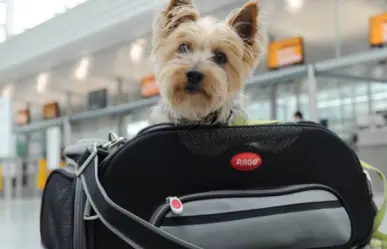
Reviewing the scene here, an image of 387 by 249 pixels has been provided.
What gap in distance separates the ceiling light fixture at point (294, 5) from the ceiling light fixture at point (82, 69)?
13.7 ft

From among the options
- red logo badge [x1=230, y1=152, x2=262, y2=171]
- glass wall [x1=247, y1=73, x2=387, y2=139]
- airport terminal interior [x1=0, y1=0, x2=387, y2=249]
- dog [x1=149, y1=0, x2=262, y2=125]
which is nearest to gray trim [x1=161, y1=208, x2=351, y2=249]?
red logo badge [x1=230, y1=152, x2=262, y2=171]

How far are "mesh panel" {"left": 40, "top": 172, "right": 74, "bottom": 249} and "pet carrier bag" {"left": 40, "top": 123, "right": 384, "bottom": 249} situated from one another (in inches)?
0.6

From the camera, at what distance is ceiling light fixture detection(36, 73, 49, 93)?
9.97m

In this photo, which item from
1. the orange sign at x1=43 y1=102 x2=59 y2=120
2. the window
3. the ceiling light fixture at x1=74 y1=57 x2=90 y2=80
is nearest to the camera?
the ceiling light fixture at x1=74 y1=57 x2=90 y2=80

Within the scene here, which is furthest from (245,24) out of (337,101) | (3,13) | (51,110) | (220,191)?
(3,13)

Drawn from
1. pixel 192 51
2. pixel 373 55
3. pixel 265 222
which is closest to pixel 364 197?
pixel 265 222

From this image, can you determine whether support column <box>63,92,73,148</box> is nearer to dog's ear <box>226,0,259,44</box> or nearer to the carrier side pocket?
dog's ear <box>226,0,259,44</box>

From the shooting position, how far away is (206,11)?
217 inches

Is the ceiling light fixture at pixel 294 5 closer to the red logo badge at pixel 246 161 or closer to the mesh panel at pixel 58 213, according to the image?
the mesh panel at pixel 58 213

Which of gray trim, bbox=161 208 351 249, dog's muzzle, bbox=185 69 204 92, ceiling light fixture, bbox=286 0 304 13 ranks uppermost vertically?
ceiling light fixture, bbox=286 0 304 13

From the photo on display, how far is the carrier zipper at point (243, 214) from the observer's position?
3.64 ft

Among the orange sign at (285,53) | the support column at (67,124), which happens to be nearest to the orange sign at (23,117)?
the support column at (67,124)

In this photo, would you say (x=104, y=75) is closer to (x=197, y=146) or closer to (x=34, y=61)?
(x=34, y=61)

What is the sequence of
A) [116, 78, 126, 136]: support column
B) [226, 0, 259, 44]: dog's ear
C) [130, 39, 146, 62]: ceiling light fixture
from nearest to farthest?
[226, 0, 259, 44]: dog's ear < [130, 39, 146, 62]: ceiling light fixture < [116, 78, 126, 136]: support column
